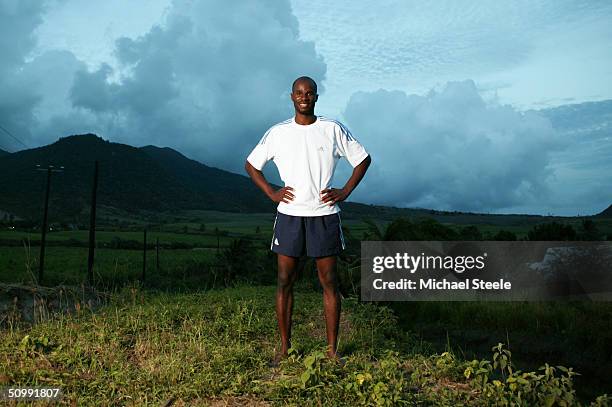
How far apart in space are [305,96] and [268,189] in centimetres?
106

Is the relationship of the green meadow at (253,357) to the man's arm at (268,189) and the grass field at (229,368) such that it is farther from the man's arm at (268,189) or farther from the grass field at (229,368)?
the man's arm at (268,189)

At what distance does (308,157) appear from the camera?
598 centimetres

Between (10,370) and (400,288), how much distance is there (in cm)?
1154

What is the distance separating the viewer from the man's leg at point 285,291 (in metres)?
6.16

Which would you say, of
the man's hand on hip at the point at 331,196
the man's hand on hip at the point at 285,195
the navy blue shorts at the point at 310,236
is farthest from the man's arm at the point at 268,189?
the man's hand on hip at the point at 331,196

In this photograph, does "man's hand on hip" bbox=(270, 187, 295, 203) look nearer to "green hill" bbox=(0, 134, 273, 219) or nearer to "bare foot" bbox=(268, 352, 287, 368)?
"bare foot" bbox=(268, 352, 287, 368)

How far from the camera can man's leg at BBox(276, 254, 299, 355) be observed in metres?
6.16

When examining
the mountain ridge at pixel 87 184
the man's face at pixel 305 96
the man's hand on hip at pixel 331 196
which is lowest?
the man's hand on hip at pixel 331 196

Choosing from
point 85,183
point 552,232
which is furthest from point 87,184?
point 552,232

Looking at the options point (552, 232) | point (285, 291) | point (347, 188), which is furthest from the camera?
point (552, 232)

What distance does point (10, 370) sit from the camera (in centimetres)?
649

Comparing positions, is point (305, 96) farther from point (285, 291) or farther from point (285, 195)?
point (285, 291)

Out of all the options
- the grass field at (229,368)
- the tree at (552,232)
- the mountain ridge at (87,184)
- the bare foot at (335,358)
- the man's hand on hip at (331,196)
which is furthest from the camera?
the mountain ridge at (87,184)

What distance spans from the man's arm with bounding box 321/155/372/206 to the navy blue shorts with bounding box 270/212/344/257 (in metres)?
0.19
